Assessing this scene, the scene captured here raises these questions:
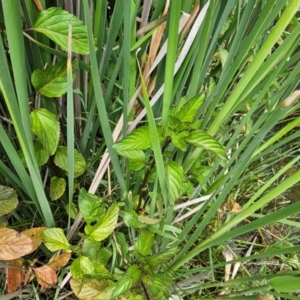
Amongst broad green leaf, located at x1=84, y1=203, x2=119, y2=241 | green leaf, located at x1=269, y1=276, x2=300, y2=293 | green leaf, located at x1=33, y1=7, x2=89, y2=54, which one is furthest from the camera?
broad green leaf, located at x1=84, y1=203, x2=119, y2=241

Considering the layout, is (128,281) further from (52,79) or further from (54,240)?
(52,79)

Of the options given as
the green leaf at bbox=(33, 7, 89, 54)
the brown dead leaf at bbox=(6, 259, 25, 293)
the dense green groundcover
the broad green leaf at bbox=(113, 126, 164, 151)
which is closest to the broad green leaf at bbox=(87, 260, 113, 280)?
the dense green groundcover

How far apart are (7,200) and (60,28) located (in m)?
0.25

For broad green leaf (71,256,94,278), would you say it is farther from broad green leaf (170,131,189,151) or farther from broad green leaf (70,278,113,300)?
broad green leaf (170,131,189,151)

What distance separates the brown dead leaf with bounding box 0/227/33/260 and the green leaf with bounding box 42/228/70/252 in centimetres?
3

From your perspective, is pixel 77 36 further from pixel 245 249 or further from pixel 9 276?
pixel 245 249

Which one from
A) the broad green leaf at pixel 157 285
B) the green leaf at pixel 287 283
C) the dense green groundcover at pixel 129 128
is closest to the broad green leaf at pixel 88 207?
the dense green groundcover at pixel 129 128

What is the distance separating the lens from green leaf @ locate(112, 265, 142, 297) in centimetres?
55

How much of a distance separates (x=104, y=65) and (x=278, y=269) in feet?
2.11

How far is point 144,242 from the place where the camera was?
60 centimetres

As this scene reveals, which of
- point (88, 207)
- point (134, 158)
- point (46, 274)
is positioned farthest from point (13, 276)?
point (134, 158)

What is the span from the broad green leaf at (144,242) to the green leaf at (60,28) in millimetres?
279

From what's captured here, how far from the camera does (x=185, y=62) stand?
0.52m

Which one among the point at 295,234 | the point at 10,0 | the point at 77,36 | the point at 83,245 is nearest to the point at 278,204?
the point at 295,234
